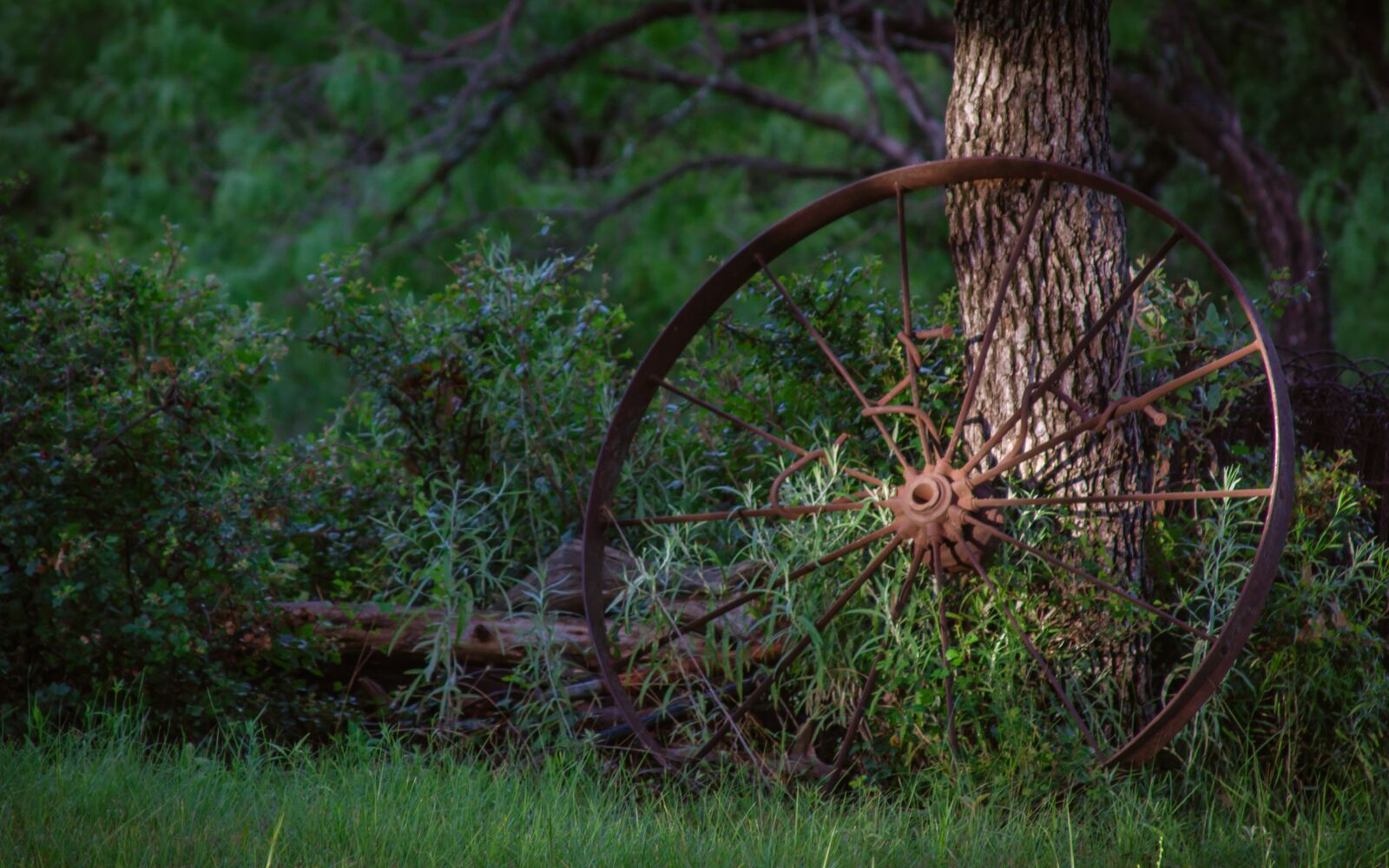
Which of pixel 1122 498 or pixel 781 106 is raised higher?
pixel 781 106

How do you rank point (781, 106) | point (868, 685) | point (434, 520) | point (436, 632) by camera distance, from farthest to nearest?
1. point (781, 106)
2. point (434, 520)
3. point (436, 632)
4. point (868, 685)

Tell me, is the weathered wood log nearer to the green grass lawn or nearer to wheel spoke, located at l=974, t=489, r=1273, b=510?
the green grass lawn

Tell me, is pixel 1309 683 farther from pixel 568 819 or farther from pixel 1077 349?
pixel 568 819

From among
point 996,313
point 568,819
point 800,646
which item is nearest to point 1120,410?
point 996,313

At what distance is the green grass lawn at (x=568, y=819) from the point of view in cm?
241

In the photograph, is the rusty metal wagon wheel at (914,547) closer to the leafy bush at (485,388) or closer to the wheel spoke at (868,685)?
the wheel spoke at (868,685)

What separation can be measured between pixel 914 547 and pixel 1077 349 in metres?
0.64

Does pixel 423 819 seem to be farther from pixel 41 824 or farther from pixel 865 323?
pixel 865 323

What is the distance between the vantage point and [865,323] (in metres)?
3.76

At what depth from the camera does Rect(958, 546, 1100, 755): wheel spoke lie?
277cm

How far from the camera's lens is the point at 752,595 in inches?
127

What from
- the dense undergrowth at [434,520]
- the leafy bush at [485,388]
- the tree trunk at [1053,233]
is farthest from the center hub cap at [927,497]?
the leafy bush at [485,388]

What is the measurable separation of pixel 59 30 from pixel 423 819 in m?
12.6

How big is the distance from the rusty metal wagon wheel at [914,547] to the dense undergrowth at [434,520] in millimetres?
43
